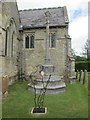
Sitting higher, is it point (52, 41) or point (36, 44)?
point (52, 41)

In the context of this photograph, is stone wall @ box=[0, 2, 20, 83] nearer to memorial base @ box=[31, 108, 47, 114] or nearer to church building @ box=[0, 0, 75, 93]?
church building @ box=[0, 0, 75, 93]

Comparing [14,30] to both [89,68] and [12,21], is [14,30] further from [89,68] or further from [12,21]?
[89,68]

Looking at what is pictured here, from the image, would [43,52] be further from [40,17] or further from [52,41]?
[40,17]

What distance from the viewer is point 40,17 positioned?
24.9 meters

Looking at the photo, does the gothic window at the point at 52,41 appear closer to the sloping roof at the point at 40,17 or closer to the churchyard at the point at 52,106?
the sloping roof at the point at 40,17

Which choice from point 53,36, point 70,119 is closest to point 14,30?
point 53,36

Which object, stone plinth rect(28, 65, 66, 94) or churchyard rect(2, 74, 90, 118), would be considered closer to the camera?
churchyard rect(2, 74, 90, 118)

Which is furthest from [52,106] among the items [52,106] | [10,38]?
[10,38]

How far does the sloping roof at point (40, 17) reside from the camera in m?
23.3

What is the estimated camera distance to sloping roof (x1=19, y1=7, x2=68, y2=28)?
2327 cm

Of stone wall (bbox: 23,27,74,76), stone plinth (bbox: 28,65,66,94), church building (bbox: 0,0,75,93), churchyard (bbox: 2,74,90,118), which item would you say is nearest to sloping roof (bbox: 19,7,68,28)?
church building (bbox: 0,0,75,93)

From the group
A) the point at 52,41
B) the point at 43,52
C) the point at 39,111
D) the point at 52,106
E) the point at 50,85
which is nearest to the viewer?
the point at 39,111

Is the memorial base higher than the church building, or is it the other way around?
the church building

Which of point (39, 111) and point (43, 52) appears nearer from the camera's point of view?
point (39, 111)
